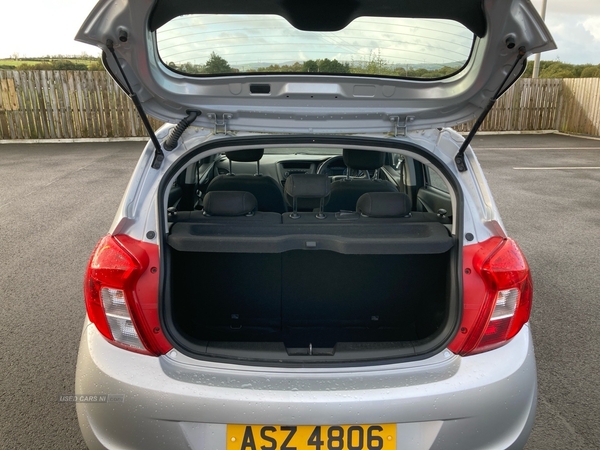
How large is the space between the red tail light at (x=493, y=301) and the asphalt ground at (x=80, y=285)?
81 cm

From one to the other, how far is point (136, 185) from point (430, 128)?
3.80ft

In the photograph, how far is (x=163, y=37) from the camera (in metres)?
1.93

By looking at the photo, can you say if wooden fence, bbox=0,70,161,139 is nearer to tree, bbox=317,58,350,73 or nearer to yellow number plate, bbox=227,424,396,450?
tree, bbox=317,58,350,73

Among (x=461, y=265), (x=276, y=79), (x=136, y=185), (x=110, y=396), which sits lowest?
(x=110, y=396)

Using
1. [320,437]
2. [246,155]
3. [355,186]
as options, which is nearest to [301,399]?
[320,437]

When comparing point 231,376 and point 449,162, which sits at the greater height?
point 449,162

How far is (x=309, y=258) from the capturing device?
2203mm

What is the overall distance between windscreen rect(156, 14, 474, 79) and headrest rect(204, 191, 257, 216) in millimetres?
516

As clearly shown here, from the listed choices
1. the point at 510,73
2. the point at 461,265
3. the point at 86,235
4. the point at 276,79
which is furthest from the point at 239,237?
the point at 86,235

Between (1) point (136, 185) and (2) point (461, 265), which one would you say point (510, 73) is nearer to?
(2) point (461, 265)

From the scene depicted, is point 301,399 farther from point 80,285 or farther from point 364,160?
point 80,285

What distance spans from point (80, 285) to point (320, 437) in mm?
2901

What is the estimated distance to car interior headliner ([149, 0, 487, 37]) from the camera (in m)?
1.77

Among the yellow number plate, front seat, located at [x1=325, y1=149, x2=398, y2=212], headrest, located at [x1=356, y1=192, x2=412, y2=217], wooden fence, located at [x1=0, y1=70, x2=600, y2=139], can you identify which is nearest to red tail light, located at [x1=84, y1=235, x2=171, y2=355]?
the yellow number plate
